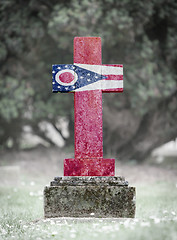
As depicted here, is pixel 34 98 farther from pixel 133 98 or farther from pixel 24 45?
pixel 133 98

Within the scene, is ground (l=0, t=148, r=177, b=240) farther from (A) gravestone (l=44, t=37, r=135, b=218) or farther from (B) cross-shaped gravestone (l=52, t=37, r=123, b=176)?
(B) cross-shaped gravestone (l=52, t=37, r=123, b=176)

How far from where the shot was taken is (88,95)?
4.76 metres

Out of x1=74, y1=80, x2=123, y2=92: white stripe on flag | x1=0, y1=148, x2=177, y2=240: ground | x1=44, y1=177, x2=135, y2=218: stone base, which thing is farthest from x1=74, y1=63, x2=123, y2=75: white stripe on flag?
x1=0, y1=148, x2=177, y2=240: ground

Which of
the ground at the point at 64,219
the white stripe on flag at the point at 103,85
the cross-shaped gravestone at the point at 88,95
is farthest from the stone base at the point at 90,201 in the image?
the white stripe on flag at the point at 103,85

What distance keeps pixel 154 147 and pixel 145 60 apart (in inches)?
137

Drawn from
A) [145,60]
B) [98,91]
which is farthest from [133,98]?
[98,91]

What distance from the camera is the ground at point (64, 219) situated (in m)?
3.51

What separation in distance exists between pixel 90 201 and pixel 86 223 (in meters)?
0.33

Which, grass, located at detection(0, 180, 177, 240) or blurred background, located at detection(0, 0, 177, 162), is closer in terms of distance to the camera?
grass, located at detection(0, 180, 177, 240)

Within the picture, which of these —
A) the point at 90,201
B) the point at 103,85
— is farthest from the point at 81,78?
the point at 90,201

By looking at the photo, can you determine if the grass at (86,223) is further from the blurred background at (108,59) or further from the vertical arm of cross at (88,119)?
the blurred background at (108,59)

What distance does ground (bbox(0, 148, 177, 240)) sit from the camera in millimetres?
3510

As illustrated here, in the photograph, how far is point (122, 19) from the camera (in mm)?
9242

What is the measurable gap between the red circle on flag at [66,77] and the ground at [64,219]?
1.89 metres
